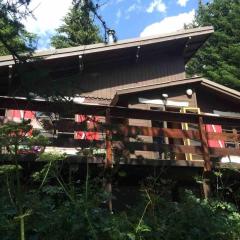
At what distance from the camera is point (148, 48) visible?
15898 mm

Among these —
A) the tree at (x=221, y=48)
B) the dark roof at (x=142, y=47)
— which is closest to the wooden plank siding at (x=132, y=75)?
the dark roof at (x=142, y=47)

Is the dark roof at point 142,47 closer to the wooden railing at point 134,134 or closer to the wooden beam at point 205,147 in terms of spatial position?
the wooden railing at point 134,134

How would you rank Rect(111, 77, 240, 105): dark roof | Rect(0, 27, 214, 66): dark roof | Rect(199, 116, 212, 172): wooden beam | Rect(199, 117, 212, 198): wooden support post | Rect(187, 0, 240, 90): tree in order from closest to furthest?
Rect(199, 117, 212, 198): wooden support post < Rect(199, 116, 212, 172): wooden beam < Rect(111, 77, 240, 105): dark roof < Rect(0, 27, 214, 66): dark roof < Rect(187, 0, 240, 90): tree

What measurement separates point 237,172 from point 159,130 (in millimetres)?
1835

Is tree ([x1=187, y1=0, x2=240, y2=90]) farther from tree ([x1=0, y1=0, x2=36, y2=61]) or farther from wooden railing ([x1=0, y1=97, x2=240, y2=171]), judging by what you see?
tree ([x1=0, y1=0, x2=36, y2=61])

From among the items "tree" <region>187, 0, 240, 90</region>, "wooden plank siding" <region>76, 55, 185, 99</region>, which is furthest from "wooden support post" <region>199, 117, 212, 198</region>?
"tree" <region>187, 0, 240, 90</region>

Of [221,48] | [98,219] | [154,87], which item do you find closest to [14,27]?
[98,219]

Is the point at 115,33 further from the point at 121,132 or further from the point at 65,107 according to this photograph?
the point at 121,132

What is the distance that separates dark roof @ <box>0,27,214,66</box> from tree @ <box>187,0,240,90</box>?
10.4 metres

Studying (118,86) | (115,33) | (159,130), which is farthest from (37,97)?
(118,86)

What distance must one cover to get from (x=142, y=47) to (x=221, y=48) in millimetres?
16232

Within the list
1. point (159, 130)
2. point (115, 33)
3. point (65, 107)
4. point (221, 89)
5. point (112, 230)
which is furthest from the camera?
point (221, 89)

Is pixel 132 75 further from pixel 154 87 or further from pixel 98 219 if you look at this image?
pixel 98 219

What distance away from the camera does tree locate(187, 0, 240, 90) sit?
1086 inches
